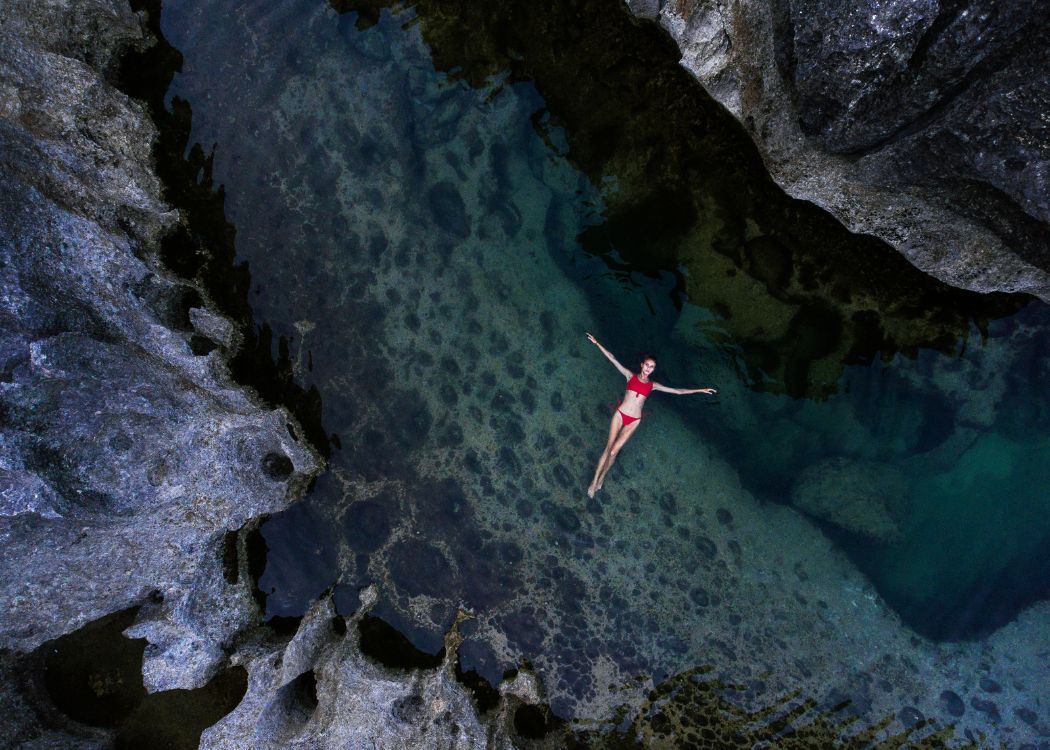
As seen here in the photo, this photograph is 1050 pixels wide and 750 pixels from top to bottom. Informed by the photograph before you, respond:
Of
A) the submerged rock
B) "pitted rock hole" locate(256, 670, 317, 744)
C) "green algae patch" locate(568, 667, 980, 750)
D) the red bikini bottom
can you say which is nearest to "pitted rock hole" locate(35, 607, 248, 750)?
"pitted rock hole" locate(256, 670, 317, 744)

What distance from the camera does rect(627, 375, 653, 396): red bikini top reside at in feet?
20.9

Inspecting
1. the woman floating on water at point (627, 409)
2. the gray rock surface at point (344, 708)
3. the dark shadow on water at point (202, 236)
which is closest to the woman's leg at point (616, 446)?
the woman floating on water at point (627, 409)

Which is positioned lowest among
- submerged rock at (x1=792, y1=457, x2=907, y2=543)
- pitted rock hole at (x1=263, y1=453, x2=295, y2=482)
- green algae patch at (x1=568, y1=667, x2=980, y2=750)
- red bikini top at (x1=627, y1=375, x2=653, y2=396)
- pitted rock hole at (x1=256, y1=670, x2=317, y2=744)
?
pitted rock hole at (x1=256, y1=670, x2=317, y2=744)

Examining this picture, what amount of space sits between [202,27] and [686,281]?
627cm

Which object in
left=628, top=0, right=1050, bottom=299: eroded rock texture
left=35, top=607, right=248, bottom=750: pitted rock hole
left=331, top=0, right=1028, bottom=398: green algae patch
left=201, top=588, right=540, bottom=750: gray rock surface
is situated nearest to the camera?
left=628, top=0, right=1050, bottom=299: eroded rock texture

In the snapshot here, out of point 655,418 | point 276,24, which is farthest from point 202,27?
point 655,418

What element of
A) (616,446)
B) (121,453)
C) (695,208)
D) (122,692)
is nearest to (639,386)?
(616,446)

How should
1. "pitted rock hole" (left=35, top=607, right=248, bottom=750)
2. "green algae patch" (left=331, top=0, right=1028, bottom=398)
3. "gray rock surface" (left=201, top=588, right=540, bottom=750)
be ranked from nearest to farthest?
1. "gray rock surface" (left=201, top=588, right=540, bottom=750)
2. "green algae patch" (left=331, top=0, right=1028, bottom=398)
3. "pitted rock hole" (left=35, top=607, right=248, bottom=750)

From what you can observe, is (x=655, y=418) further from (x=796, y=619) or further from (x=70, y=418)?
(x=70, y=418)

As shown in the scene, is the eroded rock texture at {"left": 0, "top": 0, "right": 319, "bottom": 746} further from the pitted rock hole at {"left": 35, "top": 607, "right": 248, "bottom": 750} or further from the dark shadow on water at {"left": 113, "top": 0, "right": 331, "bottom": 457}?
the pitted rock hole at {"left": 35, "top": 607, "right": 248, "bottom": 750}

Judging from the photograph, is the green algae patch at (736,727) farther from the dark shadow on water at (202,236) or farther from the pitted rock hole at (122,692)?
the dark shadow on water at (202,236)

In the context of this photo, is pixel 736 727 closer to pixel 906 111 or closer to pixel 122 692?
→ pixel 906 111

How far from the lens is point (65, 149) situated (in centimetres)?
559

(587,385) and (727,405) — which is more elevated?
(727,405)
